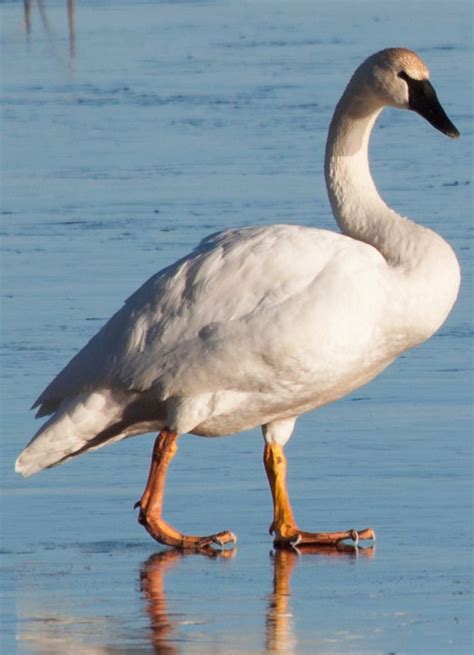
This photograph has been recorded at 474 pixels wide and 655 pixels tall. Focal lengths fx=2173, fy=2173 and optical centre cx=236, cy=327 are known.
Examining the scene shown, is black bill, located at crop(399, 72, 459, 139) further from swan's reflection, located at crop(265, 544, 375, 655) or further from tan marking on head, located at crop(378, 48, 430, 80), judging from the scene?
swan's reflection, located at crop(265, 544, 375, 655)

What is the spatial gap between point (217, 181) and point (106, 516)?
774 cm

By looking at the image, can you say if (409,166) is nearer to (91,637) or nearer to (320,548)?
(320,548)

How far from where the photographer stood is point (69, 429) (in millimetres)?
8492

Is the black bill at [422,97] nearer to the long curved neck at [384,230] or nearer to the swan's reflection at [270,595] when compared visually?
the long curved neck at [384,230]

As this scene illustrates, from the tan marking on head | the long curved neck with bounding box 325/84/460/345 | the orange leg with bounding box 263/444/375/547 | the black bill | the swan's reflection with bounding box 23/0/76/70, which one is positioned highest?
the tan marking on head

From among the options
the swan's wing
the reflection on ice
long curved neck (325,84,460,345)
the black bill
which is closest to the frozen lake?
the reflection on ice

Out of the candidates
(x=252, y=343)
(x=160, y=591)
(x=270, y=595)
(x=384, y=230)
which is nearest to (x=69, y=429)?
(x=252, y=343)

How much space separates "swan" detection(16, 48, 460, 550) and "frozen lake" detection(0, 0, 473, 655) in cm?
A: 24

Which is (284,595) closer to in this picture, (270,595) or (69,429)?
(270,595)

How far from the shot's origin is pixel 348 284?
8.15m

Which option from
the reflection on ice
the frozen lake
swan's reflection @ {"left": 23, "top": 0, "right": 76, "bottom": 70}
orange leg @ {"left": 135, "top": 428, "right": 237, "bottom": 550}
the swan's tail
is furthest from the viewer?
swan's reflection @ {"left": 23, "top": 0, "right": 76, "bottom": 70}

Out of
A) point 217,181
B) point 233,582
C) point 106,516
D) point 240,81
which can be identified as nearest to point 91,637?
point 233,582

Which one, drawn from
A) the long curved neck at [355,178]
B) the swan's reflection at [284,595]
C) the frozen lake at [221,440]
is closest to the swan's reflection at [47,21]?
the frozen lake at [221,440]

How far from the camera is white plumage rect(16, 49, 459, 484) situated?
813 cm
